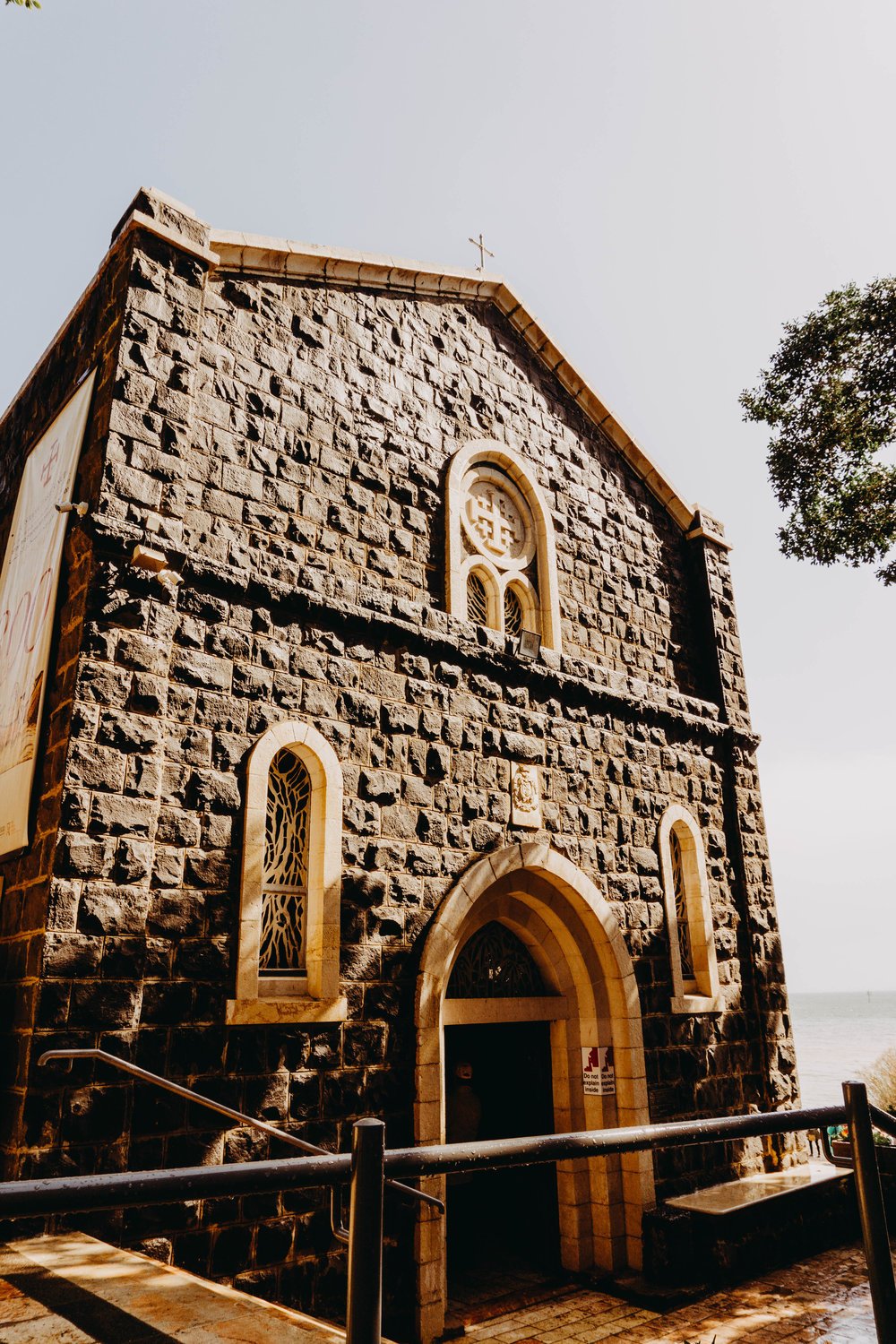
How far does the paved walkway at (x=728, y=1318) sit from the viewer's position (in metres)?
5.33

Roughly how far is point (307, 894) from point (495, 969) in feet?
7.88

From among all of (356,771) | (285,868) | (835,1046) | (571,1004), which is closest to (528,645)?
(356,771)

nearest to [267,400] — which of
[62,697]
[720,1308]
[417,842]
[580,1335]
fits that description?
[62,697]

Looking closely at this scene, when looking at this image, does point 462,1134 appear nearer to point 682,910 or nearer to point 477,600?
point 682,910

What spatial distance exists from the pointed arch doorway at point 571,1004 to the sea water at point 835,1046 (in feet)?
38.7

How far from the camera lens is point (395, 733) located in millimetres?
6809

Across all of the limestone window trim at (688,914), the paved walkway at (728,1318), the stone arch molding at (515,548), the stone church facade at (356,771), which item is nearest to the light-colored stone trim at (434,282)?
the stone church facade at (356,771)

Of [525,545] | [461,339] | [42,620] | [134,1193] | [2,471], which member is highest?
[461,339]

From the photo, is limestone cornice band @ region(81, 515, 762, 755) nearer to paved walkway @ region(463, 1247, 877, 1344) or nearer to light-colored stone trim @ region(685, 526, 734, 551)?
light-colored stone trim @ region(685, 526, 734, 551)

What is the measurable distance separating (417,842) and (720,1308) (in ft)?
13.0

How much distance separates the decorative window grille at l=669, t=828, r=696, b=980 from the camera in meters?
8.91

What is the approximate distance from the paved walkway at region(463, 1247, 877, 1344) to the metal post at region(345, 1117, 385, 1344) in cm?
470

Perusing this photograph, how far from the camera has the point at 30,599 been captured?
623cm

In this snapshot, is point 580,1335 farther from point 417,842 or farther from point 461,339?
point 461,339
